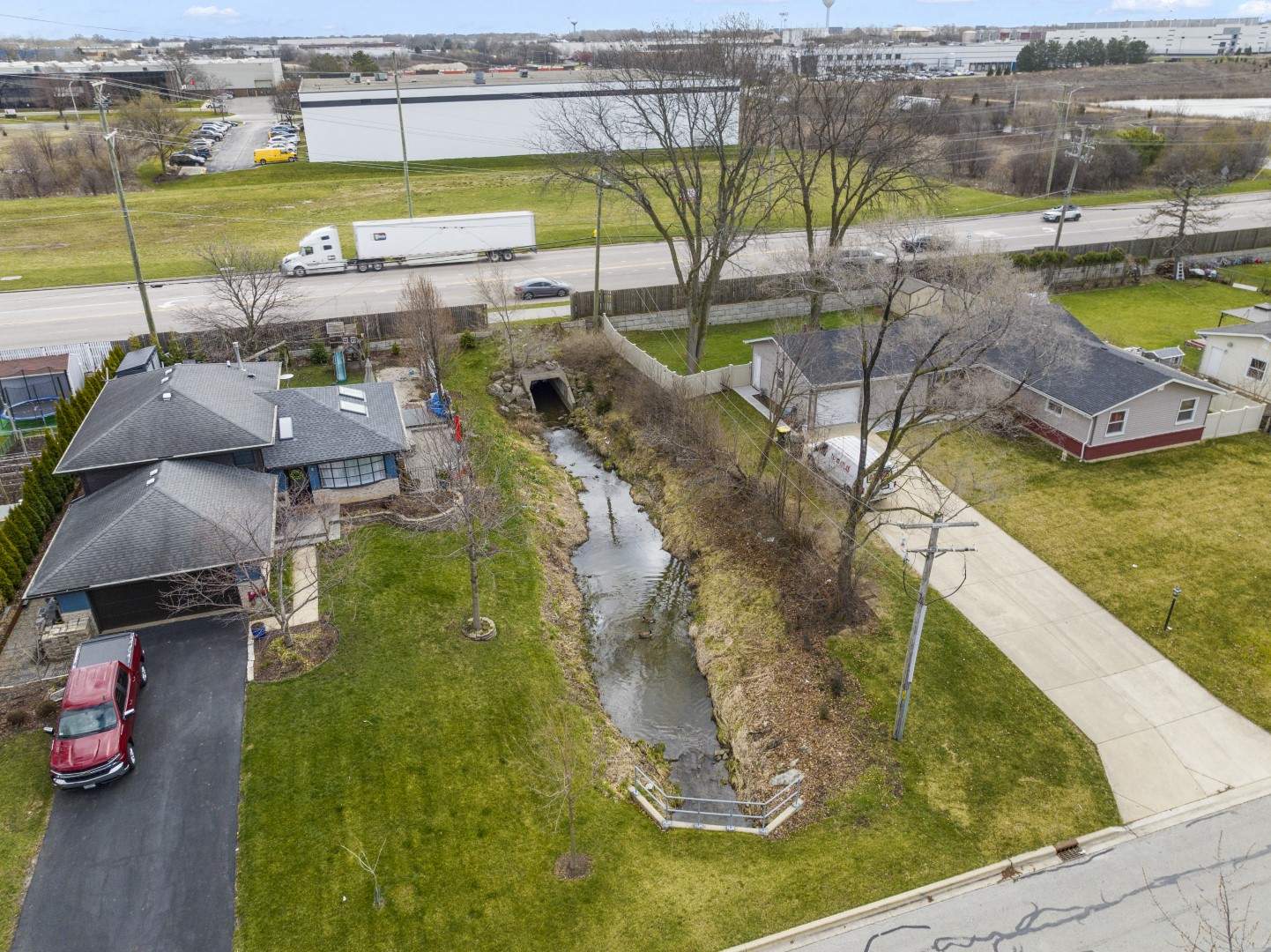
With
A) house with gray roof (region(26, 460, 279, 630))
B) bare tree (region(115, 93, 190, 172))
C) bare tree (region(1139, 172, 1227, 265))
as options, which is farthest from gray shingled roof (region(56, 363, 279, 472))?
bare tree (region(115, 93, 190, 172))

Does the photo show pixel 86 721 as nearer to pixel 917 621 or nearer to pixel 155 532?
pixel 155 532

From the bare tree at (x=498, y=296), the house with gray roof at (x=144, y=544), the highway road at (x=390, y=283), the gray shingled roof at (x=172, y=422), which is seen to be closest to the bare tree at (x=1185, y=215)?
the highway road at (x=390, y=283)

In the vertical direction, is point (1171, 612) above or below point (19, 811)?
above

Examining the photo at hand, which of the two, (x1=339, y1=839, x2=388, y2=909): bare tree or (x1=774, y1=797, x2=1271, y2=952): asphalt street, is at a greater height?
(x1=339, y1=839, x2=388, y2=909): bare tree

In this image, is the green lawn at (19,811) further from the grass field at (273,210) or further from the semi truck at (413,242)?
the grass field at (273,210)

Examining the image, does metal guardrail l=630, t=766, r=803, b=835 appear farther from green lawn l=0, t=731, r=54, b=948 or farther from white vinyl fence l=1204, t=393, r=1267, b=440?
white vinyl fence l=1204, t=393, r=1267, b=440

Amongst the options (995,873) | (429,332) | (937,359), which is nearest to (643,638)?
(995,873)

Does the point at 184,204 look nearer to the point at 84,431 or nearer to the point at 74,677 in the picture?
the point at 84,431
